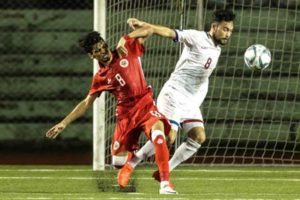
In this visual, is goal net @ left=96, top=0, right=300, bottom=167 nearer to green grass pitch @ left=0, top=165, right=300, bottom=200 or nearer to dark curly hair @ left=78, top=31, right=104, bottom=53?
green grass pitch @ left=0, top=165, right=300, bottom=200

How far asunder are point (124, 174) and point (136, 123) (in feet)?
1.59

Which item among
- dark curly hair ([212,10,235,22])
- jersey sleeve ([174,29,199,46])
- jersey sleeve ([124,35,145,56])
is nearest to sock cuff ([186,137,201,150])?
jersey sleeve ([174,29,199,46])

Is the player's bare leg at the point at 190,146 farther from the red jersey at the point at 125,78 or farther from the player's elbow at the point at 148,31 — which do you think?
the player's elbow at the point at 148,31

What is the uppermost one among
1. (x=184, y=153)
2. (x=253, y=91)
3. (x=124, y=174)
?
(x=124, y=174)

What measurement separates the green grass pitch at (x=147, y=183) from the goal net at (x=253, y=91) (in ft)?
3.67

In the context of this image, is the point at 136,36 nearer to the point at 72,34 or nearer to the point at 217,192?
the point at 217,192

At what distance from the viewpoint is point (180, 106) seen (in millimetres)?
10953

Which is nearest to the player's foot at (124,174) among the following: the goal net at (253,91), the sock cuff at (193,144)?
the sock cuff at (193,144)

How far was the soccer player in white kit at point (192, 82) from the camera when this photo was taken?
10.7m

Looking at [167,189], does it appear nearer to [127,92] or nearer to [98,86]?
[127,92]

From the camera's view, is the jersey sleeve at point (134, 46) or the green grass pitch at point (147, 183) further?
the jersey sleeve at point (134, 46)

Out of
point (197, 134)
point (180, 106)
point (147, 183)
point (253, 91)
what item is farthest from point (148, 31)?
point (253, 91)

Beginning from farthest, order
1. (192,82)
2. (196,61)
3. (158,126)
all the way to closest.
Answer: (192,82), (196,61), (158,126)

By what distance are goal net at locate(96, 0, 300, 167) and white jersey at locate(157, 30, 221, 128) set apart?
3575 mm
